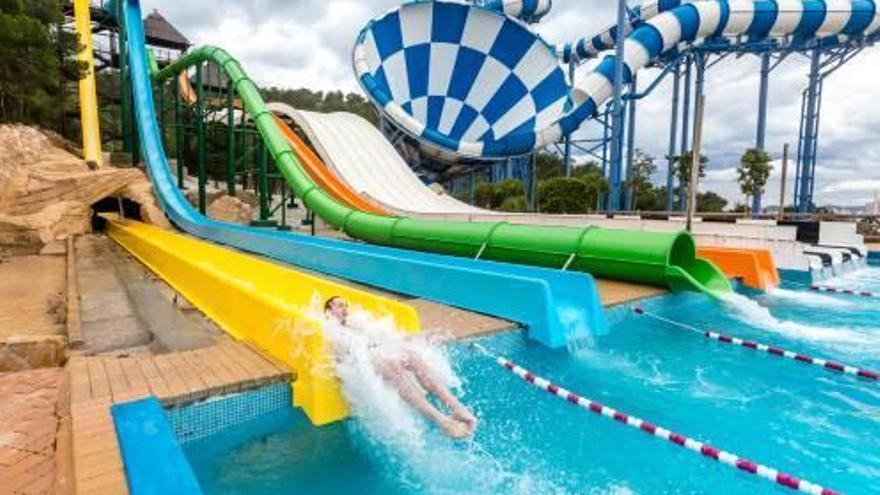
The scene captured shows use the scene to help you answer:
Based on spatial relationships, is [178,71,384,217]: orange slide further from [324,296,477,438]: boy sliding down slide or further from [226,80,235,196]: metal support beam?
[324,296,477,438]: boy sliding down slide

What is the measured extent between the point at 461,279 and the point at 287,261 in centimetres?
479

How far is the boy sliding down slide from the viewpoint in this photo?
3211 mm

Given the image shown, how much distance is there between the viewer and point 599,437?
11.7 ft

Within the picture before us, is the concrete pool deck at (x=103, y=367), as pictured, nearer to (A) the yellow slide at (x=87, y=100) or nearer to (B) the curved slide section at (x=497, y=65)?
(A) the yellow slide at (x=87, y=100)

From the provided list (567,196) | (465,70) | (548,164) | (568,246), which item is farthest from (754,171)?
(548,164)

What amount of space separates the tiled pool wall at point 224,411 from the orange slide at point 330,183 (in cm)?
1126

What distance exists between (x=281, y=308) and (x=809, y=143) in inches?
906

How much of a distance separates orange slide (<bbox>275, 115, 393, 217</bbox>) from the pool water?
1067 cm

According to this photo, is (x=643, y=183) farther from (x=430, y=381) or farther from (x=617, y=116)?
(x=430, y=381)

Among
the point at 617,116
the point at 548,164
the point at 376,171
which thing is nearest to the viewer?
the point at 617,116

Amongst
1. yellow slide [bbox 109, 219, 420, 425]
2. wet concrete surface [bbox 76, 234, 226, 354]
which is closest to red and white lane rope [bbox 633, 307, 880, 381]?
yellow slide [bbox 109, 219, 420, 425]

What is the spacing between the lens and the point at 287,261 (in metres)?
9.90

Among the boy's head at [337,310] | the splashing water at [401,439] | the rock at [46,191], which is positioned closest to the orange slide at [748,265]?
the splashing water at [401,439]

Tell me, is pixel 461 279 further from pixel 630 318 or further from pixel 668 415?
pixel 668 415
